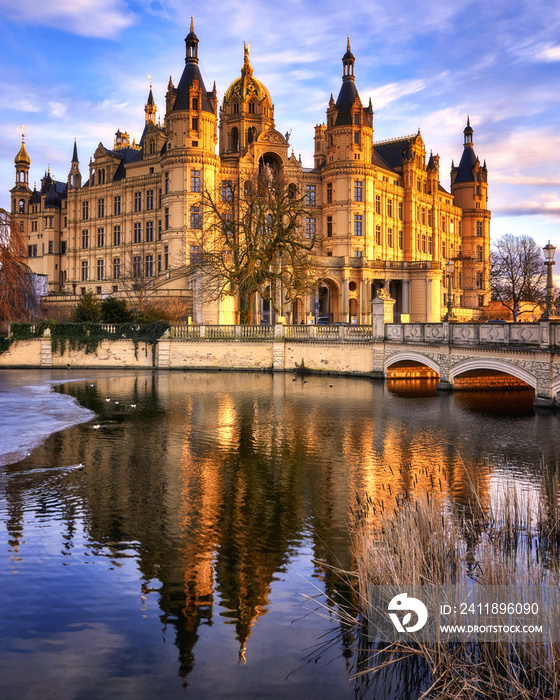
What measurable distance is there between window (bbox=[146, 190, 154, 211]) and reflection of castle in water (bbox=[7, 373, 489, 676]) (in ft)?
163

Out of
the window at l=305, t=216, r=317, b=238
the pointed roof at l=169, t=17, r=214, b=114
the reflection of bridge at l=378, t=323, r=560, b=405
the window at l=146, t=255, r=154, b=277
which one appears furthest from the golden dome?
the reflection of bridge at l=378, t=323, r=560, b=405

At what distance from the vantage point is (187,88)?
2376 inches

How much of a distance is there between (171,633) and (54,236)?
84.2 meters

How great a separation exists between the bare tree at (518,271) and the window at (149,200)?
44239 millimetres

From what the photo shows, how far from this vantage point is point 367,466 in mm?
14406

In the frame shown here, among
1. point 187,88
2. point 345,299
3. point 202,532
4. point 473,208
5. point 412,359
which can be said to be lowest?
point 202,532

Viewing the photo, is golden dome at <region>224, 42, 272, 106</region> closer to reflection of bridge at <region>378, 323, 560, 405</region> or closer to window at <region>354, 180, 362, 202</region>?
window at <region>354, 180, 362, 202</region>

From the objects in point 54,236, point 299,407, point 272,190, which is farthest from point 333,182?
point 299,407

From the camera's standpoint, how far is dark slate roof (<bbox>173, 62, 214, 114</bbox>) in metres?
60.1

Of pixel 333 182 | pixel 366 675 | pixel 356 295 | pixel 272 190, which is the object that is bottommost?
pixel 366 675

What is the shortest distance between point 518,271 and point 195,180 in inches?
1777

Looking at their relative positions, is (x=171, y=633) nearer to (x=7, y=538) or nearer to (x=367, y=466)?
(x=7, y=538)

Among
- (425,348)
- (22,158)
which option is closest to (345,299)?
(425,348)

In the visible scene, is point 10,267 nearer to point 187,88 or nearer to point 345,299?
point 345,299
